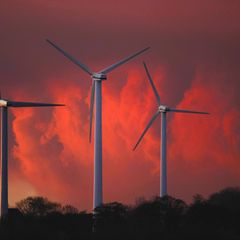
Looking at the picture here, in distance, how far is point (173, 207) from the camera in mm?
166500

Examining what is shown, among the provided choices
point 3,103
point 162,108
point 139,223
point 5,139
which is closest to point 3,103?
point 3,103

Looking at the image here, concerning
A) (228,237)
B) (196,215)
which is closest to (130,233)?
(228,237)

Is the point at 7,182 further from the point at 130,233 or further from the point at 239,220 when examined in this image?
the point at 239,220

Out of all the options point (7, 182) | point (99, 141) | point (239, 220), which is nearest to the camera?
point (7, 182)

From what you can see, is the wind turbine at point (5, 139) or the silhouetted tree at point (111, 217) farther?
the silhouetted tree at point (111, 217)

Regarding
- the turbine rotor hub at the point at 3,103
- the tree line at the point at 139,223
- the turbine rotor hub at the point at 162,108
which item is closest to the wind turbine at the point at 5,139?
the turbine rotor hub at the point at 3,103

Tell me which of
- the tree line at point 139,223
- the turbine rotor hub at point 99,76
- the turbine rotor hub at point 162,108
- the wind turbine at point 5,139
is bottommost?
the tree line at point 139,223

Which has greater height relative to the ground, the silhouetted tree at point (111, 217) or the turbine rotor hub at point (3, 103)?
the turbine rotor hub at point (3, 103)

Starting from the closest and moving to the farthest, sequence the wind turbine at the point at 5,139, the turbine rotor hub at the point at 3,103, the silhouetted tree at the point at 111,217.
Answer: the wind turbine at the point at 5,139 < the turbine rotor hub at the point at 3,103 < the silhouetted tree at the point at 111,217

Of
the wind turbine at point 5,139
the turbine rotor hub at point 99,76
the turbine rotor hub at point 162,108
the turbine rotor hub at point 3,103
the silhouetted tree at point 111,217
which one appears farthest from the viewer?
the turbine rotor hub at point 162,108

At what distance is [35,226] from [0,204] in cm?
581

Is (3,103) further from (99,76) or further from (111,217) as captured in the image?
(111,217)

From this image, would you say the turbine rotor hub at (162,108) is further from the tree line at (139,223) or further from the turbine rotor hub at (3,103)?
the turbine rotor hub at (3,103)

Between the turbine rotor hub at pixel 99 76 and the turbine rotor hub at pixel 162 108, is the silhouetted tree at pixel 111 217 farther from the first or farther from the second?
the turbine rotor hub at pixel 99 76
